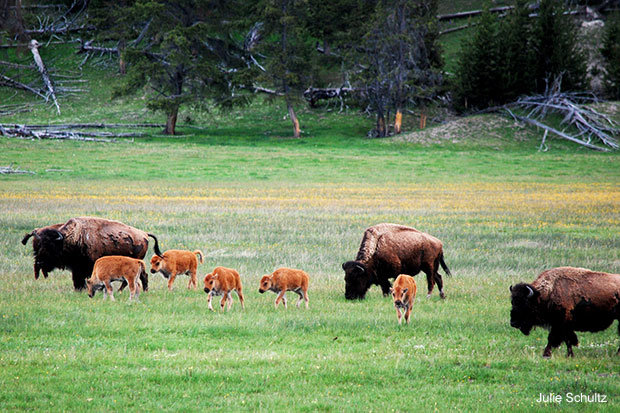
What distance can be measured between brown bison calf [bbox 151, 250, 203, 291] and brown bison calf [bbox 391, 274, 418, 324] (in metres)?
Result: 4.57

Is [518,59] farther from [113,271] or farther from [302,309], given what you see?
[113,271]

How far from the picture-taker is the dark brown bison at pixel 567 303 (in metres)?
9.08

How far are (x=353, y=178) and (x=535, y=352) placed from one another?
34055 millimetres

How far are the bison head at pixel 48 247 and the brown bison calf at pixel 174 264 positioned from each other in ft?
6.02

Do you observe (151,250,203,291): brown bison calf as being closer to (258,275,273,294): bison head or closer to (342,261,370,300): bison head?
(258,275,273,294): bison head

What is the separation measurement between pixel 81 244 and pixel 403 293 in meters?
6.58

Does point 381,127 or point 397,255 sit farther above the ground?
point 381,127

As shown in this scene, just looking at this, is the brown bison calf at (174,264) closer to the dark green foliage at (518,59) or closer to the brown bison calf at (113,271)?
the brown bison calf at (113,271)

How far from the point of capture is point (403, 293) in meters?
10.5

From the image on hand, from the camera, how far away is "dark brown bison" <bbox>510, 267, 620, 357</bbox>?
9.08 m

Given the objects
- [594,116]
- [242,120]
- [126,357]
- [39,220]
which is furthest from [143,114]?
[126,357]

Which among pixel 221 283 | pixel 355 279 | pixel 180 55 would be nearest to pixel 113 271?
pixel 221 283

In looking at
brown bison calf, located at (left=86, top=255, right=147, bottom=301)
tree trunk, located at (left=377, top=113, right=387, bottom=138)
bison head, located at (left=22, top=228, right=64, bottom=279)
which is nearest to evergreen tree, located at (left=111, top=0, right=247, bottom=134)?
tree trunk, located at (left=377, top=113, right=387, bottom=138)

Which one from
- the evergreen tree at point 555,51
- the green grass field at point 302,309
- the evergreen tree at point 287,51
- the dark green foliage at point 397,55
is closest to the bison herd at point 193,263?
the green grass field at point 302,309
